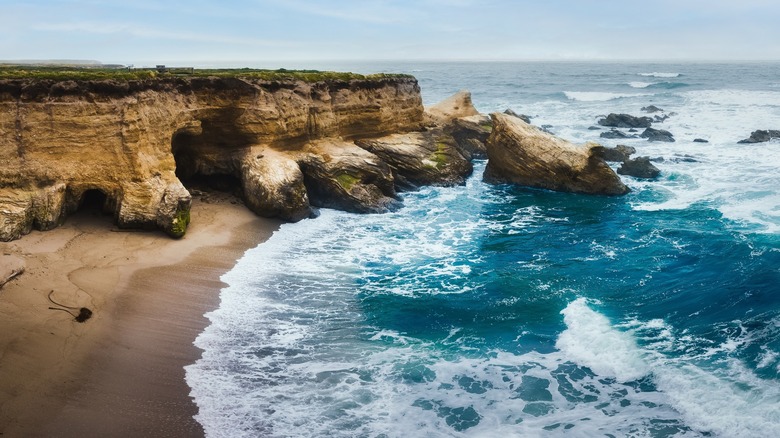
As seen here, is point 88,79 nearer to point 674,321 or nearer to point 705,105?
point 674,321

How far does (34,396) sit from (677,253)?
67.1ft

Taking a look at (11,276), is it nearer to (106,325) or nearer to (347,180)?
(106,325)

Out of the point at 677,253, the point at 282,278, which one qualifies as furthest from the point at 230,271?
the point at 677,253

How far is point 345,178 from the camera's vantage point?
90.5ft

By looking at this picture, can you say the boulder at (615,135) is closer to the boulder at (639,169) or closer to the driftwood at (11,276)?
the boulder at (639,169)

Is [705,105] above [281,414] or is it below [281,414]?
above

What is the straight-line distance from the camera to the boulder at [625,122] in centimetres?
5172

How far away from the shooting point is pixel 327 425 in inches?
472

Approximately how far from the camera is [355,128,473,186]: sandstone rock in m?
31.8

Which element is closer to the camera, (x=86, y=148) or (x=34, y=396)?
(x=34, y=396)

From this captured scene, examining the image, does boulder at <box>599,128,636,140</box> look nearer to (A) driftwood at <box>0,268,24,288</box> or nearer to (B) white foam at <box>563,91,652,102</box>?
(B) white foam at <box>563,91,652,102</box>

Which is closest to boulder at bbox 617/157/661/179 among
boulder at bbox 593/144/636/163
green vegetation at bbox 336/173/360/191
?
boulder at bbox 593/144/636/163

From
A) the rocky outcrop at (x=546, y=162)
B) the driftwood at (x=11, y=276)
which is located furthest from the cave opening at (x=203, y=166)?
the rocky outcrop at (x=546, y=162)

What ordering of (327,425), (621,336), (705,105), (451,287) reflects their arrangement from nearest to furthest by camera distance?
1. (327,425)
2. (621,336)
3. (451,287)
4. (705,105)
